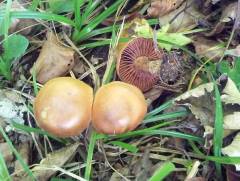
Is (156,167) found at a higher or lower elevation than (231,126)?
lower

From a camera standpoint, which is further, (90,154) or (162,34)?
(162,34)

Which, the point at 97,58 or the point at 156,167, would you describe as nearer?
the point at 156,167

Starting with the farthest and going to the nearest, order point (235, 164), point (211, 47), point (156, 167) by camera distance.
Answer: point (211, 47)
point (156, 167)
point (235, 164)

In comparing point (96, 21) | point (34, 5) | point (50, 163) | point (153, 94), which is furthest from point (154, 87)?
point (34, 5)

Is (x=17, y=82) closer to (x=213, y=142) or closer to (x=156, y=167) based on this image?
(x=156, y=167)

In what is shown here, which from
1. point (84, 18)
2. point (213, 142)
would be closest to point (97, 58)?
point (84, 18)

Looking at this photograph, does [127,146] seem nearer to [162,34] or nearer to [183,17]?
[162,34]

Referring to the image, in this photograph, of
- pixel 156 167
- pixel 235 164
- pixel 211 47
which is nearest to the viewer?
pixel 235 164

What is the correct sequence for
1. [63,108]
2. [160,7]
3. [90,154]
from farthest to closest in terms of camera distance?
[160,7] < [90,154] < [63,108]
